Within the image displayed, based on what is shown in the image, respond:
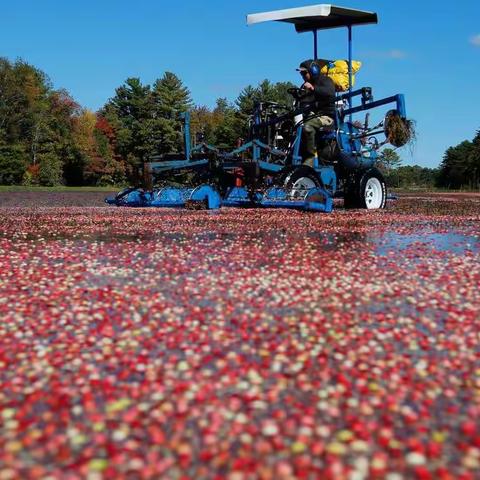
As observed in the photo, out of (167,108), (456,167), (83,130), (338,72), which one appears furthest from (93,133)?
(338,72)

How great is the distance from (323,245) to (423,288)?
3.78m

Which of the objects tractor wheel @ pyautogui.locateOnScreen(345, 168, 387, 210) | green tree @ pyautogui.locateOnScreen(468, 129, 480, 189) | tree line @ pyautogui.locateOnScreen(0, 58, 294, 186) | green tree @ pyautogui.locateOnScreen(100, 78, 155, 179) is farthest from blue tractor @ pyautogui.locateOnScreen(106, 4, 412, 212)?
green tree @ pyautogui.locateOnScreen(468, 129, 480, 189)

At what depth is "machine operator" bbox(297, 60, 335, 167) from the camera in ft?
61.5

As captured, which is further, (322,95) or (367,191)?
(367,191)

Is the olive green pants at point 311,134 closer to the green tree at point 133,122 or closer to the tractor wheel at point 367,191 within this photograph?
the tractor wheel at point 367,191

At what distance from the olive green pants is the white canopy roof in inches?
126

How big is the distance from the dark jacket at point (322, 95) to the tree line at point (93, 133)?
61536mm

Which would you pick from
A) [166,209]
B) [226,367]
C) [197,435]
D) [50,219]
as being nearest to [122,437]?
[197,435]

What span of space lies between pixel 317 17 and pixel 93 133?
7874 cm

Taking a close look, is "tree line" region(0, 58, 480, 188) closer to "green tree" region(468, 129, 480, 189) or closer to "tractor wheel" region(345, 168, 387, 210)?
"green tree" region(468, 129, 480, 189)

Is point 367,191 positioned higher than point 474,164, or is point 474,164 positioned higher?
point 474,164

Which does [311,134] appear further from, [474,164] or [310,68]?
[474,164]

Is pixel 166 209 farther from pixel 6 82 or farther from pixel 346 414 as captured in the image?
pixel 6 82

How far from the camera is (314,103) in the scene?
1889 cm
